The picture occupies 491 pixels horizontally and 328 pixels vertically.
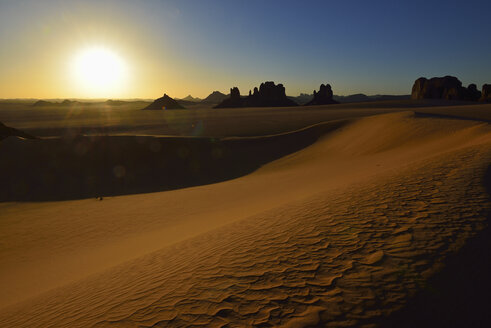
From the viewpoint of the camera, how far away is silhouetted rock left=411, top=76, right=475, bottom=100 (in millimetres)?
94381

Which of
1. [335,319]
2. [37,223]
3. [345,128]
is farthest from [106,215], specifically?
[345,128]

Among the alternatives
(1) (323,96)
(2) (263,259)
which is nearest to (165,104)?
(1) (323,96)

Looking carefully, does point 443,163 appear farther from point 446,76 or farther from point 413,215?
point 446,76

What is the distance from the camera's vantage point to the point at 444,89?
101438 millimetres

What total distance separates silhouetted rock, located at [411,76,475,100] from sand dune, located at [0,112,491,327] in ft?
365

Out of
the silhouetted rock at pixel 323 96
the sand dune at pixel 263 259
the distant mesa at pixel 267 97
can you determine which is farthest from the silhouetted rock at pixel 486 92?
the sand dune at pixel 263 259

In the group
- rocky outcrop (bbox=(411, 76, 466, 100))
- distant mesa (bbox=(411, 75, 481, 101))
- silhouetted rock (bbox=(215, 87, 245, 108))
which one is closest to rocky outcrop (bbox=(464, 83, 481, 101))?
distant mesa (bbox=(411, 75, 481, 101))

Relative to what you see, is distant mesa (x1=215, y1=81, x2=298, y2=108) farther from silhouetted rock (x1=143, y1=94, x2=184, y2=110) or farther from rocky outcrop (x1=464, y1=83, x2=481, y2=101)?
rocky outcrop (x1=464, y1=83, x2=481, y2=101)

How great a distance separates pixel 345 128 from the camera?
25.6 metres

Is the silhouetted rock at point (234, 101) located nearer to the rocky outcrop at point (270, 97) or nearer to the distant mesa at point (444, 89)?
the rocky outcrop at point (270, 97)

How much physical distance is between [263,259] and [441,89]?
12700 cm

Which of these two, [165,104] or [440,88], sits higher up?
[440,88]

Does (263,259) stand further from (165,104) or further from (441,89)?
(165,104)

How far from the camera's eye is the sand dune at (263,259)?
120 inches
